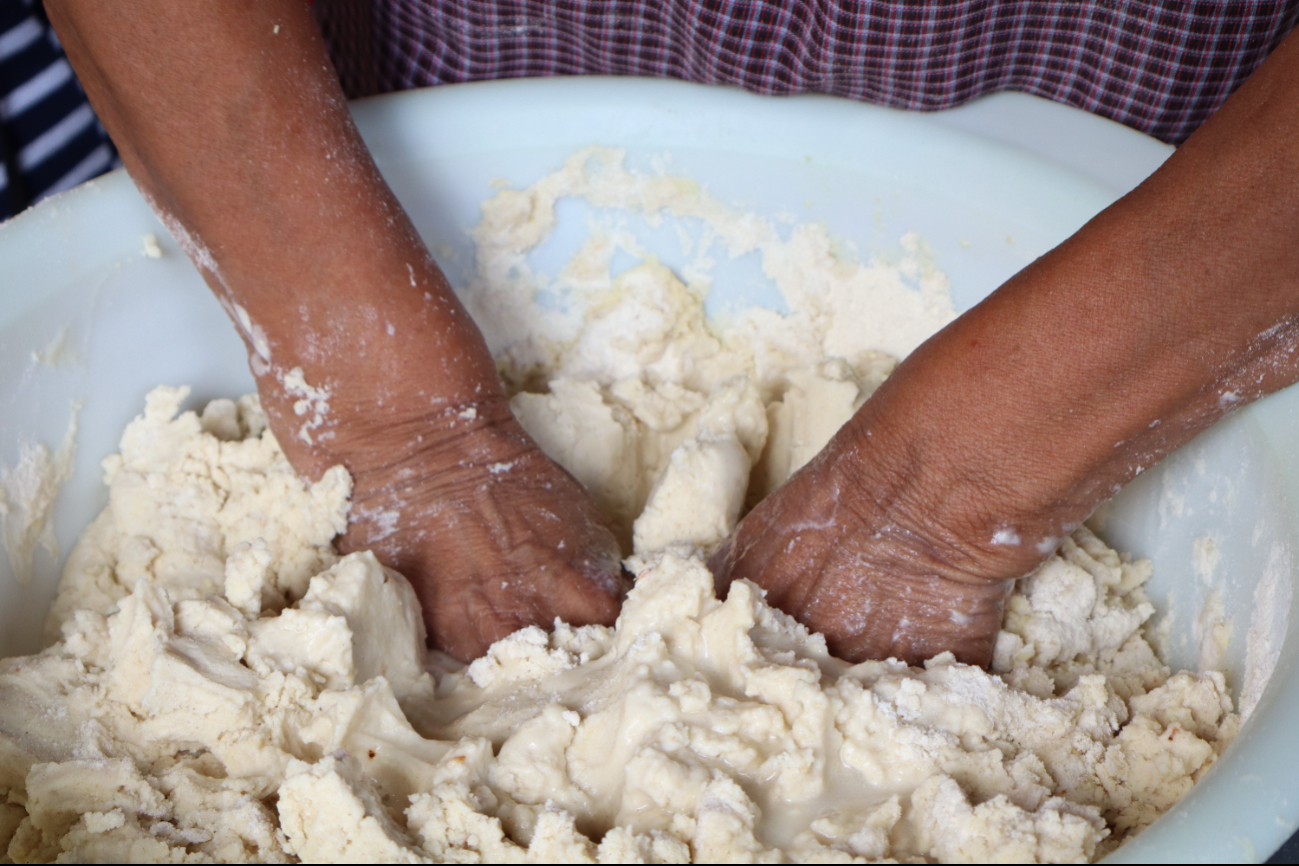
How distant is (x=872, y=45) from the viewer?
970 mm

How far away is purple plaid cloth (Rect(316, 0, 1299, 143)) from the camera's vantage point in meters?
0.93

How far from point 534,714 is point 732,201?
583 millimetres

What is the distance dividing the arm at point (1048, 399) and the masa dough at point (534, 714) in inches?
2.8

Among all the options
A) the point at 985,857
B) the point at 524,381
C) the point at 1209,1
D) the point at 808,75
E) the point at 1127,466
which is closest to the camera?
the point at 985,857

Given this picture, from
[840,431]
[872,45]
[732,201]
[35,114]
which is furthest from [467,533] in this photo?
[35,114]

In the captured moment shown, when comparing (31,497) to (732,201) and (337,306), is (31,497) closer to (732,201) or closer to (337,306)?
(337,306)

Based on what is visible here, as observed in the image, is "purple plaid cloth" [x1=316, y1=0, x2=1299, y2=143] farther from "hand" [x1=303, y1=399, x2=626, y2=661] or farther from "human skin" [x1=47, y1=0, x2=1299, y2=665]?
"hand" [x1=303, y1=399, x2=626, y2=661]

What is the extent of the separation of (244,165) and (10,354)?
0.25 metres

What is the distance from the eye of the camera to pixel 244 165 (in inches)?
31.9

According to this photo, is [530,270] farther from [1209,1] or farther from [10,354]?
[1209,1]

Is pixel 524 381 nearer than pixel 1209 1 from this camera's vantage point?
No

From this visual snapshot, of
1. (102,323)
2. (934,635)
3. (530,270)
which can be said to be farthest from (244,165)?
(934,635)

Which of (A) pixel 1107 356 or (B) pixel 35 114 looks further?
(B) pixel 35 114

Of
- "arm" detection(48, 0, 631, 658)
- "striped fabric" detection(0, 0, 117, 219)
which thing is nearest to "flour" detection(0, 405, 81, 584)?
"arm" detection(48, 0, 631, 658)
